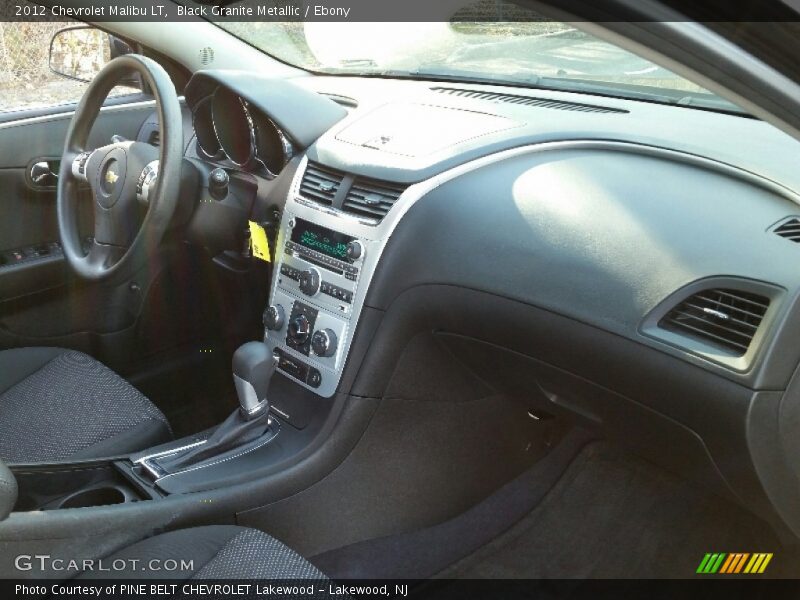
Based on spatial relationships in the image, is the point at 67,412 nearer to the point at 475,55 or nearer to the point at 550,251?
the point at 550,251

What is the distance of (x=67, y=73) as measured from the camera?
282 cm

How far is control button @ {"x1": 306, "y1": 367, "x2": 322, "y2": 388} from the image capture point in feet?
6.66

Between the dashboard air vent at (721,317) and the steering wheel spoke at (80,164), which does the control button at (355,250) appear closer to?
the dashboard air vent at (721,317)

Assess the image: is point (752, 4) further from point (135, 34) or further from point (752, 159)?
point (135, 34)

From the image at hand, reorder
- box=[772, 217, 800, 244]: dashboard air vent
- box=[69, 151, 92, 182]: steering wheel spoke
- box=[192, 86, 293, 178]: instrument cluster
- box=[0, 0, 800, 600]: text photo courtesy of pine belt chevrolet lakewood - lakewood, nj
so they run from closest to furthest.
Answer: box=[772, 217, 800, 244]: dashboard air vent → box=[0, 0, 800, 600]: text photo courtesy of pine belt chevrolet lakewood - lakewood, nj → box=[192, 86, 293, 178]: instrument cluster → box=[69, 151, 92, 182]: steering wheel spoke

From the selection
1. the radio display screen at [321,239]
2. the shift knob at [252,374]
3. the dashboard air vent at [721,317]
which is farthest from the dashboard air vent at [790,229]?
the shift knob at [252,374]

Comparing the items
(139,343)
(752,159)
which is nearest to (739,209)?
(752,159)

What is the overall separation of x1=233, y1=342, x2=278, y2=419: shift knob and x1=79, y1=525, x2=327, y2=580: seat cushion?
0.41m

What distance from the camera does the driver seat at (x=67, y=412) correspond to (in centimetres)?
203

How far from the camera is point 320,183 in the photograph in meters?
2.05

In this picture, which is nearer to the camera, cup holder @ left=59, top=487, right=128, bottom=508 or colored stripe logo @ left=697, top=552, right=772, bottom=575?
cup holder @ left=59, top=487, right=128, bottom=508

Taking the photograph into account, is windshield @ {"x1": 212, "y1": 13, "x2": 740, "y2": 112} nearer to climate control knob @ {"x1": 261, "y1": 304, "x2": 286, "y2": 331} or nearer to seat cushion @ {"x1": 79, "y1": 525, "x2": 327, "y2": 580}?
climate control knob @ {"x1": 261, "y1": 304, "x2": 286, "y2": 331}

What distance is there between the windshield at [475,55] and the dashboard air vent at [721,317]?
1.56 feet

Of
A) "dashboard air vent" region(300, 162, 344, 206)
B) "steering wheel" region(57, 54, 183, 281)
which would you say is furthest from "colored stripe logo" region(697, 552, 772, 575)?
"steering wheel" region(57, 54, 183, 281)
